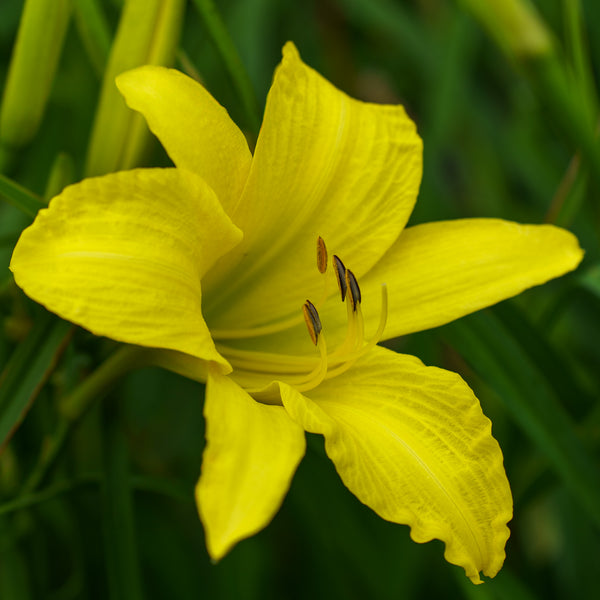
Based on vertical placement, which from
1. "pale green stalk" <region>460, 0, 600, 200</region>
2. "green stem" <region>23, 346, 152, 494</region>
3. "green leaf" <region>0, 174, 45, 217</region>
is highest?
"pale green stalk" <region>460, 0, 600, 200</region>

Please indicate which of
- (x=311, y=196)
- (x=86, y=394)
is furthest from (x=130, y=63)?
(x=86, y=394)

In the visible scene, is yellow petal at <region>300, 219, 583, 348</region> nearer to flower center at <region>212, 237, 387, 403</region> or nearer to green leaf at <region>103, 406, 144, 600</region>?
flower center at <region>212, 237, 387, 403</region>

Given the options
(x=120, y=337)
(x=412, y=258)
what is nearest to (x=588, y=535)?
(x=412, y=258)

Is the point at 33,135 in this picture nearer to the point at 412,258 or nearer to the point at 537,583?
the point at 412,258

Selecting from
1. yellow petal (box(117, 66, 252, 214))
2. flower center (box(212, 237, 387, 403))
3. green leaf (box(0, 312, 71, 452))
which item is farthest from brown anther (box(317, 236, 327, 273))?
green leaf (box(0, 312, 71, 452))

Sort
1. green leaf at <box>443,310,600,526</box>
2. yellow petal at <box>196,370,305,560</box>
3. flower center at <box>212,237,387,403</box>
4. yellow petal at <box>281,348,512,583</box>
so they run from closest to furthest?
yellow petal at <box>196,370,305,560</box>, yellow petal at <box>281,348,512,583</box>, flower center at <box>212,237,387,403</box>, green leaf at <box>443,310,600,526</box>

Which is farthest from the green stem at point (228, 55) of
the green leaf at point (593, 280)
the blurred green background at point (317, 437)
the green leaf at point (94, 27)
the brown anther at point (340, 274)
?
the green leaf at point (593, 280)

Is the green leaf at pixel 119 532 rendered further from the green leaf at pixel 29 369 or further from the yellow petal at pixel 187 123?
the yellow petal at pixel 187 123

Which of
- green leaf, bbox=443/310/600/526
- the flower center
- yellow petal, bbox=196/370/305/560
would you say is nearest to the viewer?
yellow petal, bbox=196/370/305/560
